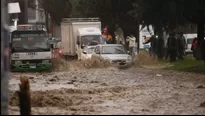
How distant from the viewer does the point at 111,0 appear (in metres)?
49.6

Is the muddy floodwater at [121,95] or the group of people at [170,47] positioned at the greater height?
the group of people at [170,47]

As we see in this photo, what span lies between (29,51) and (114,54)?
18.2ft

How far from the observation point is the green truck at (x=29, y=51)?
3078cm

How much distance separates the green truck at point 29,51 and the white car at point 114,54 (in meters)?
3.61

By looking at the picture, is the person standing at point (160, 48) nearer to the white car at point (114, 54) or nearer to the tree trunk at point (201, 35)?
the tree trunk at point (201, 35)

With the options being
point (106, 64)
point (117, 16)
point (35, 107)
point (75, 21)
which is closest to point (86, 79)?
point (106, 64)

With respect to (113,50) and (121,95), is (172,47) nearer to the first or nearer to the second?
(113,50)

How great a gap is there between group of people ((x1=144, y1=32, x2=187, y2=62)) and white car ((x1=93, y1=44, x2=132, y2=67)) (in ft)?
11.4

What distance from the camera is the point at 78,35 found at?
42844 mm

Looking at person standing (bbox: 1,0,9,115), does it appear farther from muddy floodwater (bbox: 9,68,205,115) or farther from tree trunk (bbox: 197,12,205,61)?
tree trunk (bbox: 197,12,205,61)

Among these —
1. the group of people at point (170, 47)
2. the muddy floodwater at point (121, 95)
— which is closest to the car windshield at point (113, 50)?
the group of people at point (170, 47)

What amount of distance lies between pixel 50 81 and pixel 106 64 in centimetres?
820

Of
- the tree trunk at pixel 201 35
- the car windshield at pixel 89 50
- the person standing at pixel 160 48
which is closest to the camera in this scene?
the tree trunk at pixel 201 35

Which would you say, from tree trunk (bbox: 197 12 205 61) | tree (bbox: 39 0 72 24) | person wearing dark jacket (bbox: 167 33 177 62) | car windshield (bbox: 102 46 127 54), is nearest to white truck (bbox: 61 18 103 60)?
car windshield (bbox: 102 46 127 54)
